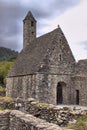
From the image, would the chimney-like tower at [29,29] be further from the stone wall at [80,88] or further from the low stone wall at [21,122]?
the low stone wall at [21,122]

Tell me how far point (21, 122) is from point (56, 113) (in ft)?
21.6

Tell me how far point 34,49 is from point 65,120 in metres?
22.4

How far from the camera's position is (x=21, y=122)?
35.7 feet

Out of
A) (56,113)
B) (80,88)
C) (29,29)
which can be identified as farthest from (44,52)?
(56,113)

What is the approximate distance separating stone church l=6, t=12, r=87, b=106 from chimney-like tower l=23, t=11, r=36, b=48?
24.1 ft

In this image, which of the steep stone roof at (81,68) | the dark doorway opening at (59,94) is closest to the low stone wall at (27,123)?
the steep stone roof at (81,68)

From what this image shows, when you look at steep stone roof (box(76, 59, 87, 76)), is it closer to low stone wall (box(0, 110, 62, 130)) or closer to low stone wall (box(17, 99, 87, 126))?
low stone wall (box(17, 99, 87, 126))

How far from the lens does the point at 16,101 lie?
2305cm

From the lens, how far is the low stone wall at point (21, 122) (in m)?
9.44

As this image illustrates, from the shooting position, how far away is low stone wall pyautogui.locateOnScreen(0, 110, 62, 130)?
9437mm

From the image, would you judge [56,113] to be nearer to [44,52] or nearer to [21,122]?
[21,122]

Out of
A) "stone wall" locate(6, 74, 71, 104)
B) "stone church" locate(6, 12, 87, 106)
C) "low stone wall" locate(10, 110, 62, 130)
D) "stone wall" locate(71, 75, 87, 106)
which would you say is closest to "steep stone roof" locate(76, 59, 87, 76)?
"stone church" locate(6, 12, 87, 106)

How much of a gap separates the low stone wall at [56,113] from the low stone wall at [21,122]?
3.66 metres

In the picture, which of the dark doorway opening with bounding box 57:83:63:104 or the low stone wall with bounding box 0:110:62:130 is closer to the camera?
the low stone wall with bounding box 0:110:62:130
